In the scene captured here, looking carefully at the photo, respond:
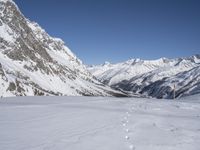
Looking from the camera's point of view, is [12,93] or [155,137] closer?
[155,137]

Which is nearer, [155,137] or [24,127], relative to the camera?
[155,137]

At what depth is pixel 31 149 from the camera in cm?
1124

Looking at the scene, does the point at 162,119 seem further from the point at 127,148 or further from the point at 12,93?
the point at 12,93

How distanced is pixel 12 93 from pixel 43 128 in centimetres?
11904

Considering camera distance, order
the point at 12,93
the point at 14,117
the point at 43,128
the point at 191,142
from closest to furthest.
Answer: the point at 191,142, the point at 43,128, the point at 14,117, the point at 12,93

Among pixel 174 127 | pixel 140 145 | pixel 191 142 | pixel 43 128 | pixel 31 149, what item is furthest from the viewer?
pixel 174 127

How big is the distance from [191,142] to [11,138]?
22.6 ft

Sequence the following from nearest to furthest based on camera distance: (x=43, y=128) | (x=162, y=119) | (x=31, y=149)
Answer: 1. (x=31, y=149)
2. (x=43, y=128)
3. (x=162, y=119)

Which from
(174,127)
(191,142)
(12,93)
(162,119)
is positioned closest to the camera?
(191,142)

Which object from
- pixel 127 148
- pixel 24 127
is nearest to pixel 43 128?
pixel 24 127

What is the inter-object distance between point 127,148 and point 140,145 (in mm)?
712

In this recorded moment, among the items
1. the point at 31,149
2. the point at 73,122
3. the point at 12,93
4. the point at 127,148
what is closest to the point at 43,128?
the point at 73,122

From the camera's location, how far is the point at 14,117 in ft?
57.4

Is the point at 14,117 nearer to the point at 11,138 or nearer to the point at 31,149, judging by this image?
the point at 11,138
